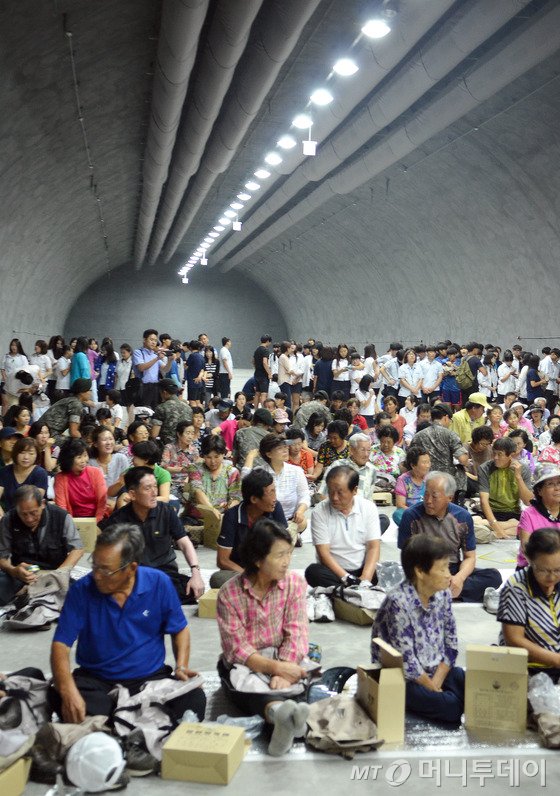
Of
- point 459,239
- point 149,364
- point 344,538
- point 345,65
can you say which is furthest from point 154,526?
point 459,239

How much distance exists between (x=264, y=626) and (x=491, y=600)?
8.30 feet

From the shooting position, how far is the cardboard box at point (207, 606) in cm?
621

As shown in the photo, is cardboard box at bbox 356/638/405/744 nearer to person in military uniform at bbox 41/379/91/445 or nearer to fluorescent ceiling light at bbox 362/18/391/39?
person in military uniform at bbox 41/379/91/445

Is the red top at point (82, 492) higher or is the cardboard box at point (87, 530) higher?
the red top at point (82, 492)

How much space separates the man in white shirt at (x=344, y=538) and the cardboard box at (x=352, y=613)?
0.79 feet

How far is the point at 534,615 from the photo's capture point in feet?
15.3

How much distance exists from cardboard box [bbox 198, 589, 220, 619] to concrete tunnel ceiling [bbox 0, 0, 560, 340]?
5785mm

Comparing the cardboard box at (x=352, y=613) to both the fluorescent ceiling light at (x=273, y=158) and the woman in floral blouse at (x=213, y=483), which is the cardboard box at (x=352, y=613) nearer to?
the woman in floral blouse at (x=213, y=483)

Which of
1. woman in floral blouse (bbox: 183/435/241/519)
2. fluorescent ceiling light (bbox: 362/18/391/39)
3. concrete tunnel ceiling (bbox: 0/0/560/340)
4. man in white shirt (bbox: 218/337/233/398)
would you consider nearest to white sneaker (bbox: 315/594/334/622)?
woman in floral blouse (bbox: 183/435/241/519)

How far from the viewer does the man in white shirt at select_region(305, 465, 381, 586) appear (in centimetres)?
648

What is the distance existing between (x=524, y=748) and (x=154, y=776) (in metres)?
1.80

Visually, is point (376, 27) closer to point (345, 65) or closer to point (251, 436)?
point (345, 65)

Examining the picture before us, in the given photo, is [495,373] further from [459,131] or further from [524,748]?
[524,748]

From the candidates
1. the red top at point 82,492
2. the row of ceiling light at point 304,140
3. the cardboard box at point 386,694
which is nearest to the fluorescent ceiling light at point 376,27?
the row of ceiling light at point 304,140
